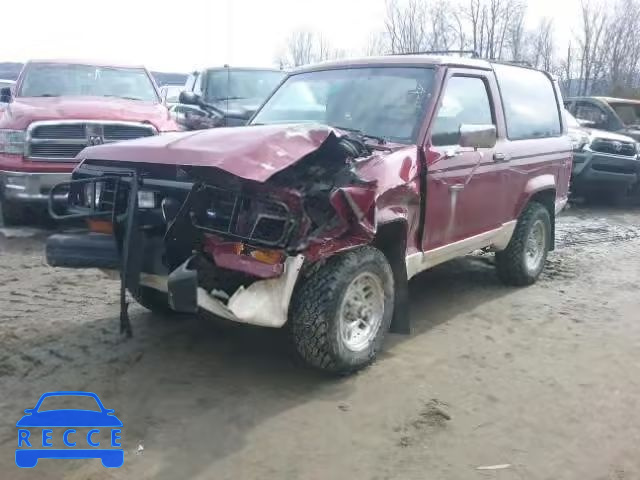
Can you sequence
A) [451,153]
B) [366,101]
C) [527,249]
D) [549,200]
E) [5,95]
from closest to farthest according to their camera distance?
[451,153] < [366,101] < [527,249] < [549,200] < [5,95]

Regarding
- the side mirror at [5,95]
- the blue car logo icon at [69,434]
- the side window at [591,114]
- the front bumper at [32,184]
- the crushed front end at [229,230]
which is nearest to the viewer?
the blue car logo icon at [69,434]

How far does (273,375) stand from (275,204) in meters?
1.14

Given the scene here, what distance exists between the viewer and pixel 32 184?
22.9ft

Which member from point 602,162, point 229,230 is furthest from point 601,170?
point 229,230

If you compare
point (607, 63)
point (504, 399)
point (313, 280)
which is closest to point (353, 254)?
point (313, 280)

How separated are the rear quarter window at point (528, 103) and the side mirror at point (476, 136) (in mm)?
1040

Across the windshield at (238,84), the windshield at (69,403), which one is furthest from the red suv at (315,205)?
the windshield at (238,84)

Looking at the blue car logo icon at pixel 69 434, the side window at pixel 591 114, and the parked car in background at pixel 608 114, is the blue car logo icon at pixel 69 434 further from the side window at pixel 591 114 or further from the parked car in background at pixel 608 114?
the side window at pixel 591 114

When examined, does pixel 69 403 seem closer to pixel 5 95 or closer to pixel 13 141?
pixel 13 141

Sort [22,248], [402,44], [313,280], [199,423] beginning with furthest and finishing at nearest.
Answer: [402,44] → [22,248] → [313,280] → [199,423]

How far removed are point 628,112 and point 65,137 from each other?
10.9 m

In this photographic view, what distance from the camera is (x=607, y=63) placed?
3038cm

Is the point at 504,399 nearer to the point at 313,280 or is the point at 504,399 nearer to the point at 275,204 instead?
the point at 313,280

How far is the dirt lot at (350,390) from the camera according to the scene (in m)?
3.07
